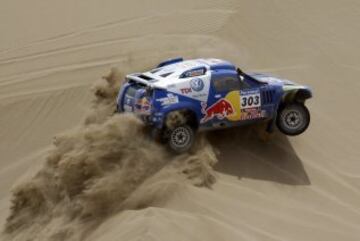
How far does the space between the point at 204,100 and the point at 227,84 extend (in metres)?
0.57

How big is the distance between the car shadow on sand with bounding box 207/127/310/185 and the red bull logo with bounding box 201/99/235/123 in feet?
3.59

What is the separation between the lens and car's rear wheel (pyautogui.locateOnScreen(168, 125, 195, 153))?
14.1 metres

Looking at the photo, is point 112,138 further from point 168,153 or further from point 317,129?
point 317,129

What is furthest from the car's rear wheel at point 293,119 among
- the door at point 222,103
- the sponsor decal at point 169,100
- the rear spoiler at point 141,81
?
the rear spoiler at point 141,81

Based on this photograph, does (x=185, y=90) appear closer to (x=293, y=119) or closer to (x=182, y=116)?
(x=182, y=116)

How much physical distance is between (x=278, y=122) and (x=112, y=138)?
3.19 metres

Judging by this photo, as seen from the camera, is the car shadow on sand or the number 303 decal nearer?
the number 303 decal

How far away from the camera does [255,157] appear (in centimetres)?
1561

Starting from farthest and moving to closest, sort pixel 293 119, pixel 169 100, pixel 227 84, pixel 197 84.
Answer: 1. pixel 293 119
2. pixel 227 84
3. pixel 197 84
4. pixel 169 100

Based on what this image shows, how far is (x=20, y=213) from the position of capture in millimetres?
15133

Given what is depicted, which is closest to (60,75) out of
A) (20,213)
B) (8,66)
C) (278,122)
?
(8,66)

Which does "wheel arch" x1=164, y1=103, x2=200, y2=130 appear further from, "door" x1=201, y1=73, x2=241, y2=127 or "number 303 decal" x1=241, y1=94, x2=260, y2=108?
"number 303 decal" x1=241, y1=94, x2=260, y2=108

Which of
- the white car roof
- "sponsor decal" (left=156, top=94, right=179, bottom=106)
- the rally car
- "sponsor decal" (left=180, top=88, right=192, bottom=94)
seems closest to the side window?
the rally car

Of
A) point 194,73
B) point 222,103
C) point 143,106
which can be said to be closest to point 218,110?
point 222,103
